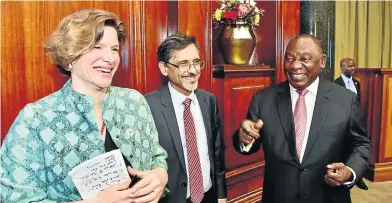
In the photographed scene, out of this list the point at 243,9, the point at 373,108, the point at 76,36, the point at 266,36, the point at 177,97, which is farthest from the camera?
the point at 373,108

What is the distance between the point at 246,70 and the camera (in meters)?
3.56

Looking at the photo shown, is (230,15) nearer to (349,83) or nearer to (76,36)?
(76,36)

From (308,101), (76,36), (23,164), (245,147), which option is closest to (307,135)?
(308,101)

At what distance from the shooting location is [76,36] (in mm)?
1246

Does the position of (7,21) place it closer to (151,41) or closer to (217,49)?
(151,41)

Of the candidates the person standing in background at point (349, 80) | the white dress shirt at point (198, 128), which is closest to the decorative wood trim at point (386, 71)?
the person standing in background at point (349, 80)

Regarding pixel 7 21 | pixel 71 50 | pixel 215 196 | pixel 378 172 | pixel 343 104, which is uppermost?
pixel 7 21

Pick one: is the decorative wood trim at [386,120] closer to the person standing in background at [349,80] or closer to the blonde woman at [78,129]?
the person standing in background at [349,80]

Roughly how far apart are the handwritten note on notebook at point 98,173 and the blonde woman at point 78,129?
0.04m

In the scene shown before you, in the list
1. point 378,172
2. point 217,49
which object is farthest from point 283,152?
point 378,172

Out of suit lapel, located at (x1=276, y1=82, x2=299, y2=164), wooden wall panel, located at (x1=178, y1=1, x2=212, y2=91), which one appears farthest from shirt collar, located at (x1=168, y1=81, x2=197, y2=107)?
wooden wall panel, located at (x1=178, y1=1, x2=212, y2=91)

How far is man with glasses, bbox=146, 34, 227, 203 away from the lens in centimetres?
197

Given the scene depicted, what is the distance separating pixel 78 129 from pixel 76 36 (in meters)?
0.32

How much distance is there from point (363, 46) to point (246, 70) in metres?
4.52
